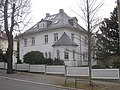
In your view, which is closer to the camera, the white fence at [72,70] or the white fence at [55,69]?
the white fence at [72,70]

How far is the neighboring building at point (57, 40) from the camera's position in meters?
44.5

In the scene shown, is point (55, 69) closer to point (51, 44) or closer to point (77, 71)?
point (77, 71)

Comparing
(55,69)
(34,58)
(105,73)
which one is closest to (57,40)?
(34,58)

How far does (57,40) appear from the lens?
4631cm

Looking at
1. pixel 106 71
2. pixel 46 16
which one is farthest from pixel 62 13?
pixel 106 71

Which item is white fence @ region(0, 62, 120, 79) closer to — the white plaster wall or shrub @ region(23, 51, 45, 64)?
shrub @ region(23, 51, 45, 64)

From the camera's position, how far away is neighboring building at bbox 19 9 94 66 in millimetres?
44469

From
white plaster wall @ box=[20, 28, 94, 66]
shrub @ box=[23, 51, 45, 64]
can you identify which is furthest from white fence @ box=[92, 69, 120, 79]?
white plaster wall @ box=[20, 28, 94, 66]

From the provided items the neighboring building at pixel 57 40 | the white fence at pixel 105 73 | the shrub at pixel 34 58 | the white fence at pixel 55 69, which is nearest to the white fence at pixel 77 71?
the white fence at pixel 55 69

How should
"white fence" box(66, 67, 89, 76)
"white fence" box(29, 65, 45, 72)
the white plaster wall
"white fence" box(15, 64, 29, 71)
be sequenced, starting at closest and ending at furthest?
"white fence" box(66, 67, 89, 76)
"white fence" box(29, 65, 45, 72)
"white fence" box(15, 64, 29, 71)
the white plaster wall

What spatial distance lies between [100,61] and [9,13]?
13.2 meters

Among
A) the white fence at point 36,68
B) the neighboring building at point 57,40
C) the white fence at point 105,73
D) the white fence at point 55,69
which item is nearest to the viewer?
the white fence at point 105,73

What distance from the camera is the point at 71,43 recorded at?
44469 mm

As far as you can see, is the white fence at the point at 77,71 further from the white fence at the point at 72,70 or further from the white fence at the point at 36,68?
the white fence at the point at 36,68
